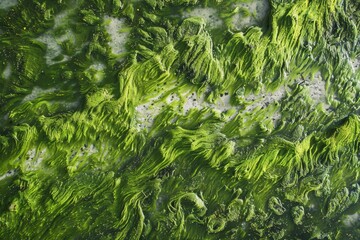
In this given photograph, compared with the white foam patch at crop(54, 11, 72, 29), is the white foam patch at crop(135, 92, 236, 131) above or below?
below

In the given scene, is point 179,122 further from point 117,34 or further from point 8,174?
point 8,174

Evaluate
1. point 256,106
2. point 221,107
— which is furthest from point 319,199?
point 221,107

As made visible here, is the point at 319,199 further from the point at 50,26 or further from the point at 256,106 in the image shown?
the point at 50,26

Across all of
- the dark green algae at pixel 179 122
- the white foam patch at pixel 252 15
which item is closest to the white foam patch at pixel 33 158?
the dark green algae at pixel 179 122

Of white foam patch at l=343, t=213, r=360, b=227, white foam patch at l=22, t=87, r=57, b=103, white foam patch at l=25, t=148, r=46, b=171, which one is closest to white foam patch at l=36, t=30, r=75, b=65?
white foam patch at l=22, t=87, r=57, b=103

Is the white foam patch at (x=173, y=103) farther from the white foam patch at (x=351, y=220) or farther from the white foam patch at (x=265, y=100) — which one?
the white foam patch at (x=351, y=220)

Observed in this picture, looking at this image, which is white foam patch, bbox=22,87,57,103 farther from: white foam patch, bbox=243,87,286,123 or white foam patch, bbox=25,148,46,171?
white foam patch, bbox=243,87,286,123

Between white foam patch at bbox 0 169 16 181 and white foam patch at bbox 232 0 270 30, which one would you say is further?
white foam patch at bbox 232 0 270 30

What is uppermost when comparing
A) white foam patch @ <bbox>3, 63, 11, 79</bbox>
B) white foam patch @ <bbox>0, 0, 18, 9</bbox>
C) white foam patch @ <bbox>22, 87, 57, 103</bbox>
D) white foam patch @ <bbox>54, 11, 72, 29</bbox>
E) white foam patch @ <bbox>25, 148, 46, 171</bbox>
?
white foam patch @ <bbox>0, 0, 18, 9</bbox>
